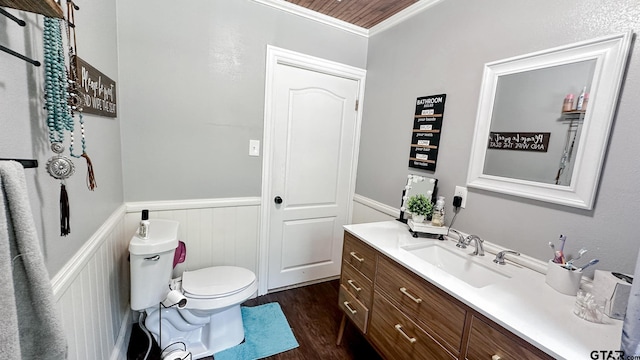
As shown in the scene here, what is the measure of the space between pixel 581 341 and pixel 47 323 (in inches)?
54.7

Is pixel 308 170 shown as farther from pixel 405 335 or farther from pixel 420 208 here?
pixel 405 335

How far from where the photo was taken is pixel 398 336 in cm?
127

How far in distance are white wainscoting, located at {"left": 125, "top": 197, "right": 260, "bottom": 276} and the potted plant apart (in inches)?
48.0

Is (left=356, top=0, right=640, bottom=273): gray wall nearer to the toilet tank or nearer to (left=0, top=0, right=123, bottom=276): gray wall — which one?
the toilet tank

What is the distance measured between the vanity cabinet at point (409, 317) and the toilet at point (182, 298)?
71 centimetres

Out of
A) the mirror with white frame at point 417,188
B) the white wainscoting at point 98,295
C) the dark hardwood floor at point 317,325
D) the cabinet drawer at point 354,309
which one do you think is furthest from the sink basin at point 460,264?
the white wainscoting at point 98,295

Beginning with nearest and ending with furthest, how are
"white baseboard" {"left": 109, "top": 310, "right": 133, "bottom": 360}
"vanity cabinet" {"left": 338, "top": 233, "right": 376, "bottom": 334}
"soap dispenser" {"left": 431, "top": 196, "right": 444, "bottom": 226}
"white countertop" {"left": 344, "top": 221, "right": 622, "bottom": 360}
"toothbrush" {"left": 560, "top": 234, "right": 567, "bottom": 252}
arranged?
"white countertop" {"left": 344, "top": 221, "right": 622, "bottom": 360} < "toothbrush" {"left": 560, "top": 234, "right": 567, "bottom": 252} < "white baseboard" {"left": 109, "top": 310, "right": 133, "bottom": 360} < "vanity cabinet" {"left": 338, "top": 233, "right": 376, "bottom": 334} < "soap dispenser" {"left": 431, "top": 196, "right": 444, "bottom": 226}

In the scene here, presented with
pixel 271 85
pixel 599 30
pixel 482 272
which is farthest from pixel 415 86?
pixel 482 272

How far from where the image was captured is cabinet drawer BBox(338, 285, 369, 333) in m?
1.52

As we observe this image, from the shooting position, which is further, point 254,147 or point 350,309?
point 254,147

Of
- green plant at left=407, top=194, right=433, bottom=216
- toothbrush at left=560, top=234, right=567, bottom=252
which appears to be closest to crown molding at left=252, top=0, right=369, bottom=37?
green plant at left=407, top=194, right=433, bottom=216

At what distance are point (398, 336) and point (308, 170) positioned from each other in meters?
1.44

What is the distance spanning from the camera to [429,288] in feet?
3.67

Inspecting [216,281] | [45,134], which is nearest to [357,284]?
[216,281]
